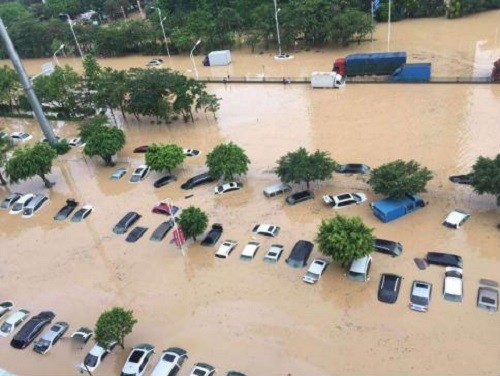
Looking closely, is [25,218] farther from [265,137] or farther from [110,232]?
[265,137]

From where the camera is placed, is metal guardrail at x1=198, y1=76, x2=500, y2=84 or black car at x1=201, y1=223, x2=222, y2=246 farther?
metal guardrail at x1=198, y1=76, x2=500, y2=84

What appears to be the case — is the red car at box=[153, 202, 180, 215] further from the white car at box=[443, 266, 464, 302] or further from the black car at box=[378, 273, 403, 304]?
the white car at box=[443, 266, 464, 302]

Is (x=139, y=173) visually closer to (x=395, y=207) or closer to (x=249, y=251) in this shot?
(x=249, y=251)

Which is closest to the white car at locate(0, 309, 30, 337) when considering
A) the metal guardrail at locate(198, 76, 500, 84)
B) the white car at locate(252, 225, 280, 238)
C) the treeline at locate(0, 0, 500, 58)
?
the white car at locate(252, 225, 280, 238)

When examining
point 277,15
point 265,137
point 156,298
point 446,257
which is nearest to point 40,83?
point 265,137

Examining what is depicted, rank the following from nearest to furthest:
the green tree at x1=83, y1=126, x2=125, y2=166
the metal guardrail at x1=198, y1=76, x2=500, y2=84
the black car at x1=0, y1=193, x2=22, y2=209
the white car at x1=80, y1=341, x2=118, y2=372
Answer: the white car at x1=80, y1=341, x2=118, y2=372, the black car at x1=0, y1=193, x2=22, y2=209, the green tree at x1=83, y1=126, x2=125, y2=166, the metal guardrail at x1=198, y1=76, x2=500, y2=84
